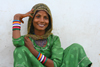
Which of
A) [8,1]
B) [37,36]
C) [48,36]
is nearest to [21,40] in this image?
[37,36]

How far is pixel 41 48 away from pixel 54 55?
15cm

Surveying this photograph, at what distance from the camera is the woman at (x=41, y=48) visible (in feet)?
3.51

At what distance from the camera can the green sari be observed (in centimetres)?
105

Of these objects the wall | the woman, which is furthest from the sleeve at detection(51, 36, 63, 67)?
the wall

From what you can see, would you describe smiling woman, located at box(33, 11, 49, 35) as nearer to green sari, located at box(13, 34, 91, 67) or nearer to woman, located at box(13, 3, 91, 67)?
woman, located at box(13, 3, 91, 67)

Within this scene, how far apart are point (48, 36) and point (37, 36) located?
0.12 metres

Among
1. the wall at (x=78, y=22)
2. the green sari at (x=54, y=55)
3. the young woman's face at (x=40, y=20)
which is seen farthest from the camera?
the wall at (x=78, y=22)

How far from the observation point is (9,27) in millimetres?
1619

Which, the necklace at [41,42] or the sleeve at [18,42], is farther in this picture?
the necklace at [41,42]

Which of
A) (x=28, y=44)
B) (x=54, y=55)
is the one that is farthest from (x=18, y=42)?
(x=54, y=55)

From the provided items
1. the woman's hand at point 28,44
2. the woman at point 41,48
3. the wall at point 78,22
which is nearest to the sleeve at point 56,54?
the woman at point 41,48

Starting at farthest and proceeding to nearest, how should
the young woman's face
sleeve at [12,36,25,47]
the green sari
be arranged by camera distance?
the young woman's face, sleeve at [12,36,25,47], the green sari

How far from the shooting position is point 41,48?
4.25ft

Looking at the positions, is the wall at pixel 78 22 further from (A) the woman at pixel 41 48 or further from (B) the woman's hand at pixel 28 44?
(B) the woman's hand at pixel 28 44
